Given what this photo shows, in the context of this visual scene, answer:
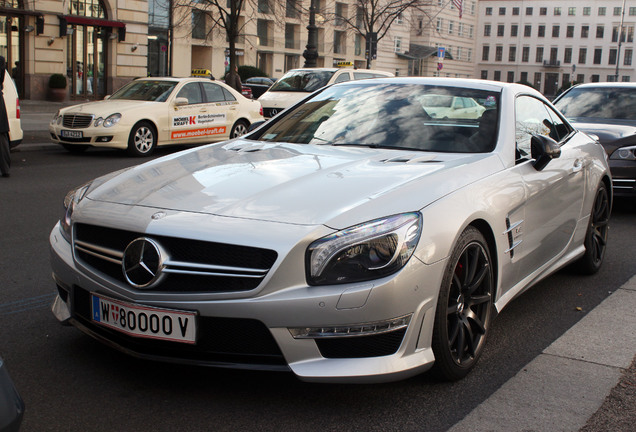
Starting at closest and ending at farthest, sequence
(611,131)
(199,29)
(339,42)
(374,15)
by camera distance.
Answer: (611,131) < (374,15) < (199,29) < (339,42)

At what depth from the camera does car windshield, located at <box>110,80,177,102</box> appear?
14656 millimetres

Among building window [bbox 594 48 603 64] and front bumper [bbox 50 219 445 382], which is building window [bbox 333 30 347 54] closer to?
building window [bbox 594 48 603 64]

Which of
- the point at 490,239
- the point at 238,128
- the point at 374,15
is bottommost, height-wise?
the point at 238,128

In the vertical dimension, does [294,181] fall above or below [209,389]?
above

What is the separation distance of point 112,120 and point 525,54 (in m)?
112

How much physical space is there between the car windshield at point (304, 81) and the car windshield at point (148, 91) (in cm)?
557

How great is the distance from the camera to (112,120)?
13.7 m

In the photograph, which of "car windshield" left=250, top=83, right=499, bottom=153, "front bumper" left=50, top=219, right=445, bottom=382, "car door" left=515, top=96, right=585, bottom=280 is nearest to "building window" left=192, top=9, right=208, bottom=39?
"car windshield" left=250, top=83, right=499, bottom=153

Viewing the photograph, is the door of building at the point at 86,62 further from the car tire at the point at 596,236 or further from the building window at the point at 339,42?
the building window at the point at 339,42

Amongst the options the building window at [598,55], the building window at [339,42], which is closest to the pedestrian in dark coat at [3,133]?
the building window at [339,42]

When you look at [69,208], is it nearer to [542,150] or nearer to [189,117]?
[542,150]

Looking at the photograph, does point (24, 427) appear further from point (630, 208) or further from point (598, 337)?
point (630, 208)

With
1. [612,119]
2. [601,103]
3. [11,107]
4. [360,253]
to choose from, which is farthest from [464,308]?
[11,107]

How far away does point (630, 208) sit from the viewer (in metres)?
9.23
